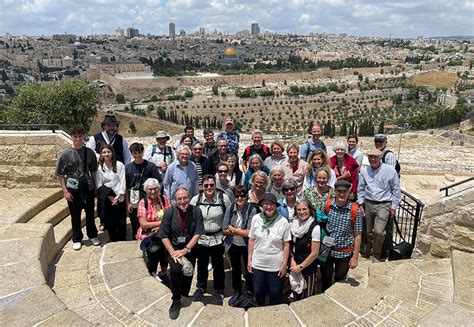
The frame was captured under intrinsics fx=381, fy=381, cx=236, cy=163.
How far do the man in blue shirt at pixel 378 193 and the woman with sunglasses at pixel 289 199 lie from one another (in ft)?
4.25

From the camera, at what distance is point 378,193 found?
458 cm

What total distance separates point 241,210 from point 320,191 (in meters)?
0.86

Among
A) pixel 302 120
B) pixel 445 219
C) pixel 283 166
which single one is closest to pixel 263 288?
pixel 283 166

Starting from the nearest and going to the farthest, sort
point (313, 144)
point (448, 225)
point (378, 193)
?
point (448, 225) < point (378, 193) < point (313, 144)

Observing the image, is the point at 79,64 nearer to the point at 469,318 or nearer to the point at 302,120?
the point at 302,120

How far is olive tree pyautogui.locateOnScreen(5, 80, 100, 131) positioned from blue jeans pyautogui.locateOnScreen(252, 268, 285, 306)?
68.4 ft

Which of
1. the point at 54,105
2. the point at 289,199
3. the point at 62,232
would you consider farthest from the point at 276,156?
the point at 54,105

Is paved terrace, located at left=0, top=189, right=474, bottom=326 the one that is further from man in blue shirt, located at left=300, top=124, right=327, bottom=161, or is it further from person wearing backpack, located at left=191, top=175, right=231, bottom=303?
man in blue shirt, located at left=300, top=124, right=327, bottom=161

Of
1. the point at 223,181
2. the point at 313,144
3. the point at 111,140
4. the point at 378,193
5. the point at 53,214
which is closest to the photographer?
the point at 223,181

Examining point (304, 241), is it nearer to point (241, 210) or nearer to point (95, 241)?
point (241, 210)

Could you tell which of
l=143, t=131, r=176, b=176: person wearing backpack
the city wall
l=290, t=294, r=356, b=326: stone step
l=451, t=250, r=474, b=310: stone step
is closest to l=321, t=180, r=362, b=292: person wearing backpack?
l=290, t=294, r=356, b=326: stone step

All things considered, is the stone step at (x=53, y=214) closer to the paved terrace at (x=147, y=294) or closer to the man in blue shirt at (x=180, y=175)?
the paved terrace at (x=147, y=294)

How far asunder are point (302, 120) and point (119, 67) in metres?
70.1

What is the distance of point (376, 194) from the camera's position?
181 inches
